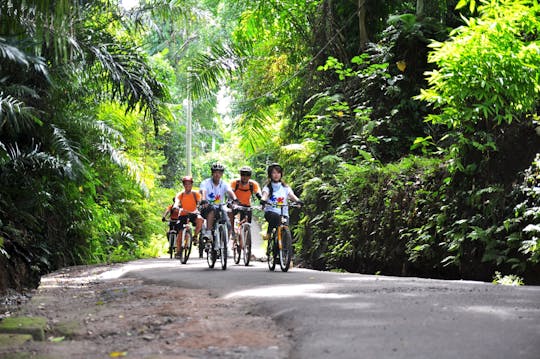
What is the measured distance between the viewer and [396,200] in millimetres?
14031

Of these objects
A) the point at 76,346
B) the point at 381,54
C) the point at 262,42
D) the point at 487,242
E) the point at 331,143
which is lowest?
the point at 76,346

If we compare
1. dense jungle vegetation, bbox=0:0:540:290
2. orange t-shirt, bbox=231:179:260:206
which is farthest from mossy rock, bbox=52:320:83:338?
orange t-shirt, bbox=231:179:260:206

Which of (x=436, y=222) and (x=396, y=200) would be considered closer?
→ (x=436, y=222)

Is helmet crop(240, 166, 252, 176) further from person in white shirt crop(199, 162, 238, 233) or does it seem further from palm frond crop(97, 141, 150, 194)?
palm frond crop(97, 141, 150, 194)

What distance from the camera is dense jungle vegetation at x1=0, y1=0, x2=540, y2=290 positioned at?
434 inches

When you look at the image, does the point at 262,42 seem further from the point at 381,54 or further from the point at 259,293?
the point at 259,293

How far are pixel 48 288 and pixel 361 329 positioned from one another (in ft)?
22.8

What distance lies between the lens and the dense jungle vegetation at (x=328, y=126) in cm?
1102

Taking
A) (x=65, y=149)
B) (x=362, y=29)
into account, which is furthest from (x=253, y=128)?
(x=65, y=149)

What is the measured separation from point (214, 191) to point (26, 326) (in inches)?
291

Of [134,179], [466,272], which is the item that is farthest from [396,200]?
[134,179]

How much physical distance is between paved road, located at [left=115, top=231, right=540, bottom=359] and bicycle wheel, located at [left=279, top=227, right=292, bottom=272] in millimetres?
2349

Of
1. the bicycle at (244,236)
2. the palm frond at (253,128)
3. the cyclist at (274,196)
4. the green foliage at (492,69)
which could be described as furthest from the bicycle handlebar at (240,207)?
the palm frond at (253,128)

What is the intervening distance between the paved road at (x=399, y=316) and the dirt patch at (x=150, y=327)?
0.29m
